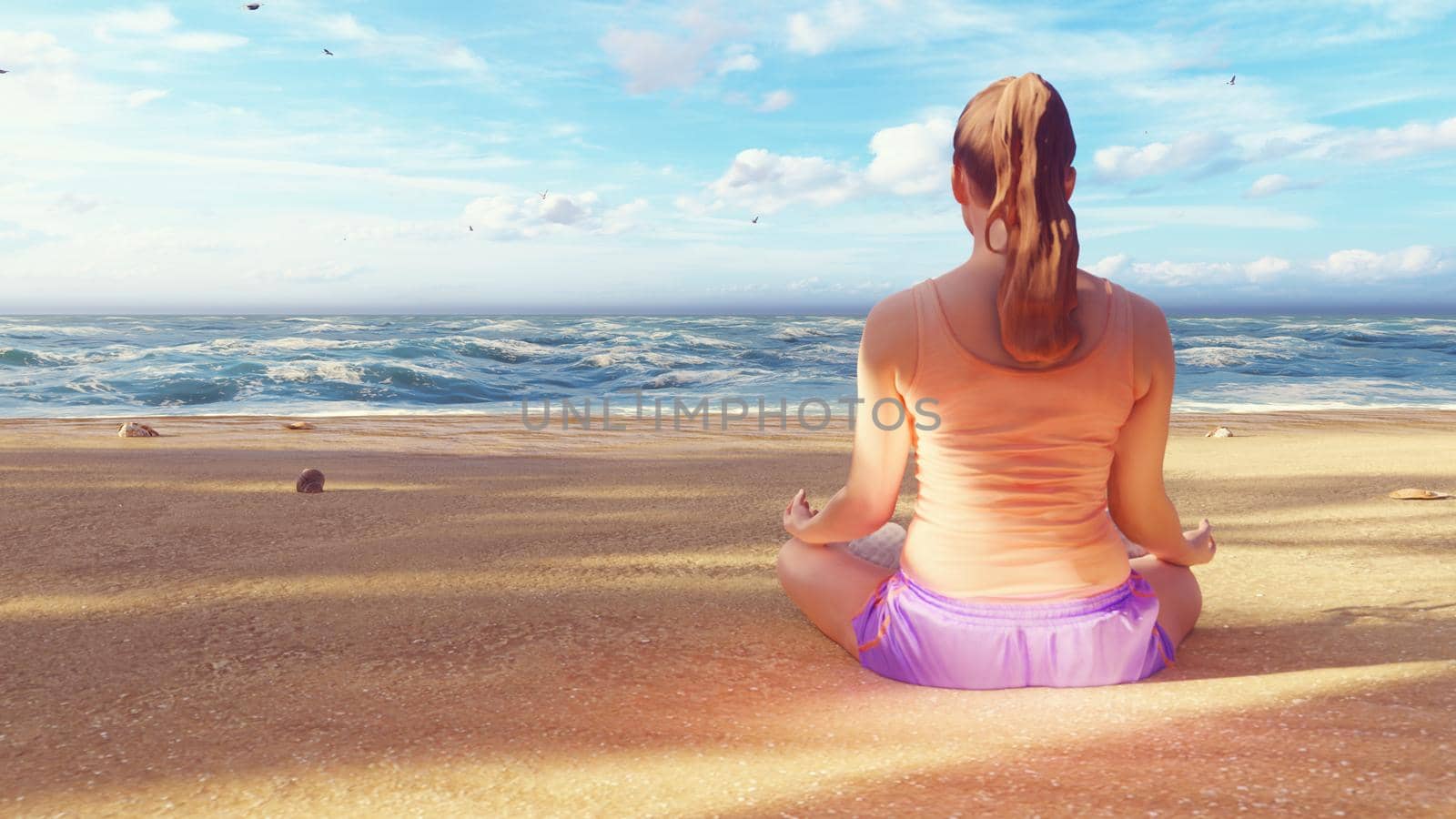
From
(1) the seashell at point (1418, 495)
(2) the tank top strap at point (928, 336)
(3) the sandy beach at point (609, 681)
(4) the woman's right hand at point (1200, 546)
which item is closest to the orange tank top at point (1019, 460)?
(2) the tank top strap at point (928, 336)

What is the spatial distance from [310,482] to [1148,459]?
3998mm

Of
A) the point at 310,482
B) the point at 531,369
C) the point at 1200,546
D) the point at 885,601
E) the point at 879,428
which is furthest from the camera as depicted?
the point at 531,369

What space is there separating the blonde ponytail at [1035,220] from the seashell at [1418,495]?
11.5 ft

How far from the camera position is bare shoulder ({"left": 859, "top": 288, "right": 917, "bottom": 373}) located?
1803 millimetres

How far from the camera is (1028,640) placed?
1835 mm

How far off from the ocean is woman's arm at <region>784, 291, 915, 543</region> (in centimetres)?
991

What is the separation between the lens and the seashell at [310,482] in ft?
15.2

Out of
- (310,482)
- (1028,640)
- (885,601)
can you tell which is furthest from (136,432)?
(1028,640)

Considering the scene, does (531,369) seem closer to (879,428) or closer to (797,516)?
(797,516)

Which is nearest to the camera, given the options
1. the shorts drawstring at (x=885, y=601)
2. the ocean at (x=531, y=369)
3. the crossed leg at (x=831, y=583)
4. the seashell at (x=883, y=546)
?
the shorts drawstring at (x=885, y=601)

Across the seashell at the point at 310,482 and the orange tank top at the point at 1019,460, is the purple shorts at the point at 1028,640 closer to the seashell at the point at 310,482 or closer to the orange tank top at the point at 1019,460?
the orange tank top at the point at 1019,460

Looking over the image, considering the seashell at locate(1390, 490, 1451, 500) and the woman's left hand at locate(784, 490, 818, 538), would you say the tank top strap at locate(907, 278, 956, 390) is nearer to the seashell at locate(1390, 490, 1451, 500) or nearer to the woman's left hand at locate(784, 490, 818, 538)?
the woman's left hand at locate(784, 490, 818, 538)

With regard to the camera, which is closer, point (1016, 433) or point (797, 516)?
point (1016, 433)

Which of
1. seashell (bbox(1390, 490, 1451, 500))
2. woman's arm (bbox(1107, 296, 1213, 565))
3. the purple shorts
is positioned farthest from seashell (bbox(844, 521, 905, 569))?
seashell (bbox(1390, 490, 1451, 500))
